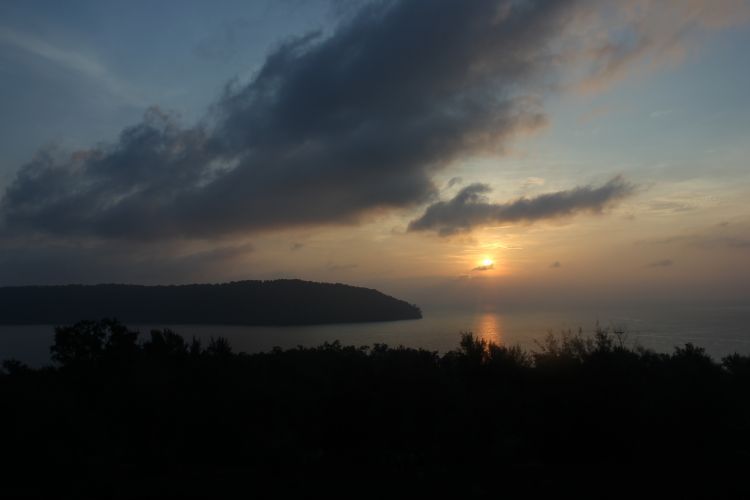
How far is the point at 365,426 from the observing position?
11.4m

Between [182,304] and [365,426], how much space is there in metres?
87.9

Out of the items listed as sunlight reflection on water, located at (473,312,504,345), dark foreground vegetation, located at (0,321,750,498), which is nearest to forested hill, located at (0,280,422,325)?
sunlight reflection on water, located at (473,312,504,345)

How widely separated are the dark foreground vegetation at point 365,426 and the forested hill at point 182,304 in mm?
78210

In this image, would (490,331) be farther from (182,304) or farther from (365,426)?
(365,426)

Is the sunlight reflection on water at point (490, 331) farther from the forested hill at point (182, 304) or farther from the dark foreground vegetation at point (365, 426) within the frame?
the forested hill at point (182, 304)

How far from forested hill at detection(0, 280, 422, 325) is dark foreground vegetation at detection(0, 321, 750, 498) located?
78210 mm

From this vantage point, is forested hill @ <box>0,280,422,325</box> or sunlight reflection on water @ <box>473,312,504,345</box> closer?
sunlight reflection on water @ <box>473,312,504,345</box>

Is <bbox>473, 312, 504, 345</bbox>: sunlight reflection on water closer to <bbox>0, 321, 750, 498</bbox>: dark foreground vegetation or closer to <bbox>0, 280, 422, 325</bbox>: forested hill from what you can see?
<bbox>0, 321, 750, 498</bbox>: dark foreground vegetation

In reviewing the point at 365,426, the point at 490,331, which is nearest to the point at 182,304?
the point at 490,331

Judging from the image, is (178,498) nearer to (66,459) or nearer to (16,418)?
(66,459)

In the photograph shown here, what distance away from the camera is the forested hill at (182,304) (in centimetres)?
Answer: 8700

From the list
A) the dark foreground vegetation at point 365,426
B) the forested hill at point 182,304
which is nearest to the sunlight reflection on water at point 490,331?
the dark foreground vegetation at point 365,426

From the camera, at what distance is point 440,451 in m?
10.9

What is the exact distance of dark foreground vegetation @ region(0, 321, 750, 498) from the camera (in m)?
9.42
